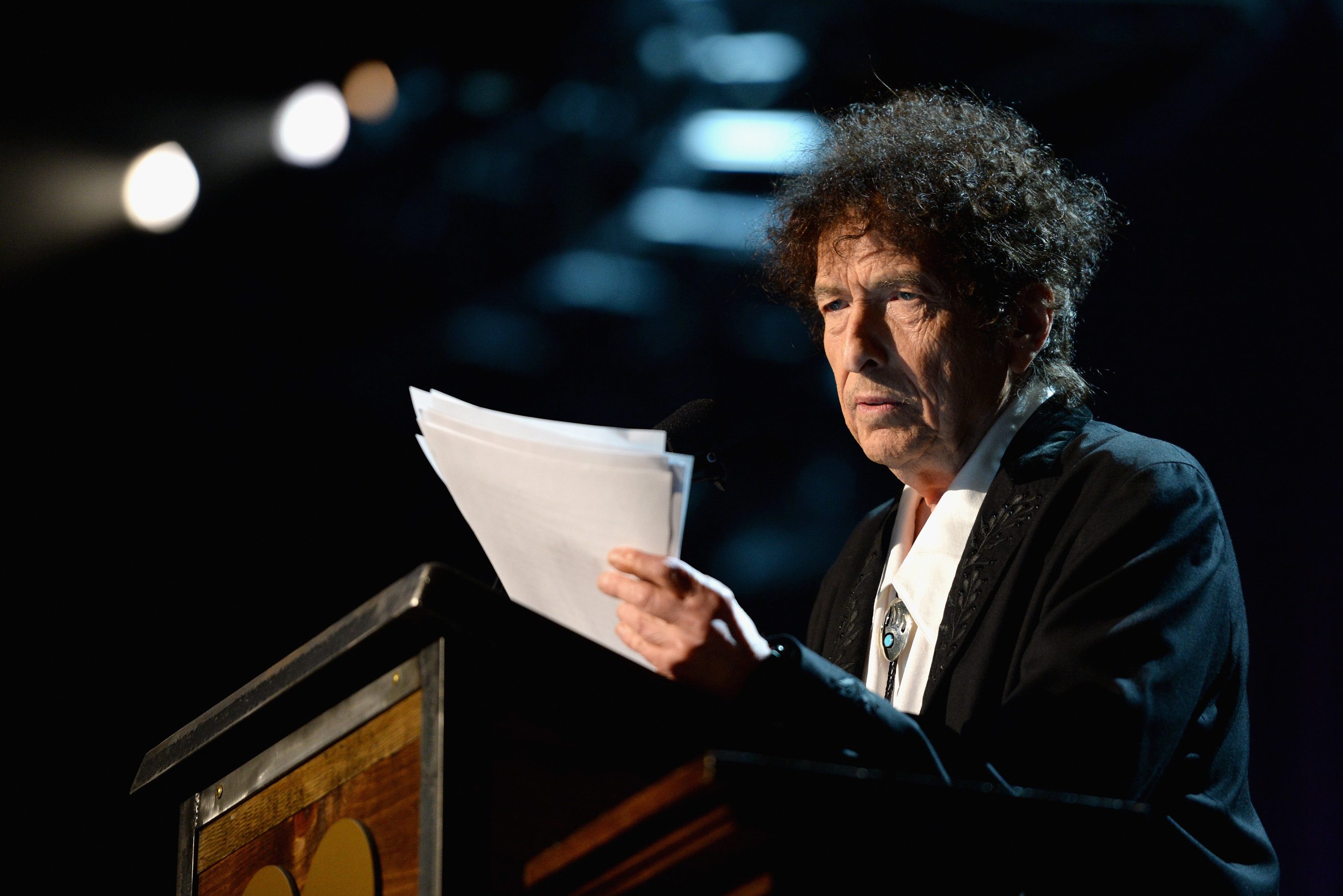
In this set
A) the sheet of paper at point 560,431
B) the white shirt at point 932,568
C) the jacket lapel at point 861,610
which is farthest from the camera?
the jacket lapel at point 861,610

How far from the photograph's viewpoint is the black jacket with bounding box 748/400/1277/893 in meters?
→ 1.07

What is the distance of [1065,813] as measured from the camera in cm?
81

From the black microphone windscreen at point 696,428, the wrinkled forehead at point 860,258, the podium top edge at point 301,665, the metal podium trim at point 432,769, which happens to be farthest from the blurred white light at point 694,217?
the metal podium trim at point 432,769

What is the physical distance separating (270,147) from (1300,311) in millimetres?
2744

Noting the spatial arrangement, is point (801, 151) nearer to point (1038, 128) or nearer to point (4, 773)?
point (1038, 128)

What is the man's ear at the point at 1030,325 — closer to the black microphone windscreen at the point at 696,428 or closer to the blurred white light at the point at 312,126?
the black microphone windscreen at the point at 696,428

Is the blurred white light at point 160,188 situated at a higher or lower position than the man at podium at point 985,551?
higher

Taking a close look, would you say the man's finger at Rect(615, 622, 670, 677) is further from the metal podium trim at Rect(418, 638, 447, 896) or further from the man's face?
the man's face

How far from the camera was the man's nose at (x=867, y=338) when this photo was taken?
5.87 feet

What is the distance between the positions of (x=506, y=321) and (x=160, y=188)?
0.99 m

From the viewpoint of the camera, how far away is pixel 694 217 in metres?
3.40

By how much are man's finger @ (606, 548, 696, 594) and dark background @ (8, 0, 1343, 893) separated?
201cm

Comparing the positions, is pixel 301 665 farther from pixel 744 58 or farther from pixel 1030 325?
pixel 744 58

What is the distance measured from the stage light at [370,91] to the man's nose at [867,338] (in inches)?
74.5
